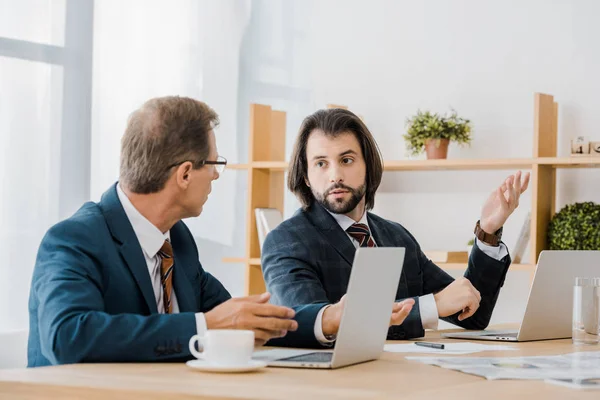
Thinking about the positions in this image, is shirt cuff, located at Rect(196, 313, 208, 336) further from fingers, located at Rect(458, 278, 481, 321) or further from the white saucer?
fingers, located at Rect(458, 278, 481, 321)

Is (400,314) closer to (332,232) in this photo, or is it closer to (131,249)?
(131,249)

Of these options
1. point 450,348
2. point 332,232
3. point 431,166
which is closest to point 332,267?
point 332,232

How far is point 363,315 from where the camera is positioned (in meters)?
1.73

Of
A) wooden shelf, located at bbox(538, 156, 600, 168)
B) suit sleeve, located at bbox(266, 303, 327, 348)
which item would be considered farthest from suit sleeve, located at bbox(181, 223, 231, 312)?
wooden shelf, located at bbox(538, 156, 600, 168)

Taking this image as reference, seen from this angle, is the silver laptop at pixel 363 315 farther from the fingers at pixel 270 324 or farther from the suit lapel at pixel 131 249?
the suit lapel at pixel 131 249

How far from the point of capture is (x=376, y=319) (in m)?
1.79

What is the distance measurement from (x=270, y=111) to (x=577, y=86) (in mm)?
1487

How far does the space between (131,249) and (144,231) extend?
115 mm

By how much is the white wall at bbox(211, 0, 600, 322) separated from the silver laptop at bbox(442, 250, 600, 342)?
1.77 meters

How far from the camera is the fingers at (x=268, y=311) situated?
5.81 ft

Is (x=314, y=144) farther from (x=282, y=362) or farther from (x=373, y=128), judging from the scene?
(x=373, y=128)

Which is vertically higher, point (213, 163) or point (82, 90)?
point (82, 90)

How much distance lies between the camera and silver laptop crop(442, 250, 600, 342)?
7.86ft

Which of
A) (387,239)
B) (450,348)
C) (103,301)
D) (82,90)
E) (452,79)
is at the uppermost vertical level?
(452,79)
